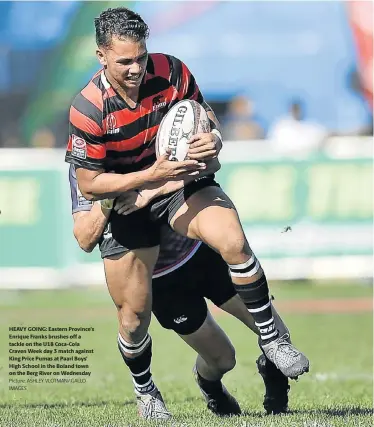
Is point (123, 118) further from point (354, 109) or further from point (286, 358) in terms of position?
point (354, 109)

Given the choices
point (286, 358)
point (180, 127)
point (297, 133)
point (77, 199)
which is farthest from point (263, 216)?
point (180, 127)

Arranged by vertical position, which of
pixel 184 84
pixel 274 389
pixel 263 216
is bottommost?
pixel 263 216

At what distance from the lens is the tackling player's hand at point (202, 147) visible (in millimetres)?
6309

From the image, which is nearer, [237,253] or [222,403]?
[237,253]

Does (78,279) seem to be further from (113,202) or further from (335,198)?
(113,202)

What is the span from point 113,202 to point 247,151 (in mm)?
8419

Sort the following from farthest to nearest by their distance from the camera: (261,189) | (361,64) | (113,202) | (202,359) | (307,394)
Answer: (361,64) < (261,189) < (307,394) < (202,359) < (113,202)

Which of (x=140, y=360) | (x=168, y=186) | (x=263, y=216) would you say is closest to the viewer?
(x=168, y=186)

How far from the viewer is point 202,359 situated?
760 centimetres

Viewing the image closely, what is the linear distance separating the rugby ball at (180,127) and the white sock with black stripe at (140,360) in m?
1.43

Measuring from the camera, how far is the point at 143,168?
22.1 feet

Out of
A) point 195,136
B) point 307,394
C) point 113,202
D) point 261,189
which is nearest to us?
point 195,136

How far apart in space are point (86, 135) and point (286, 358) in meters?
1.73

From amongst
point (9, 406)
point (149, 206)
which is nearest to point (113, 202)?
point (149, 206)
